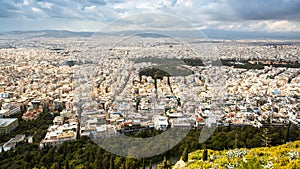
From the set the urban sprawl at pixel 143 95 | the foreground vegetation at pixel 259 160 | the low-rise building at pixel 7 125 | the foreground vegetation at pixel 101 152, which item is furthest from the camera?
the low-rise building at pixel 7 125

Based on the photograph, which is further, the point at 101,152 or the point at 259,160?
the point at 101,152

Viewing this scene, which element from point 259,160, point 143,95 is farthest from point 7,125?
point 259,160

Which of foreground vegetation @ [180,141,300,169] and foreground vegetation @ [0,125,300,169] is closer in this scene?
foreground vegetation @ [180,141,300,169]

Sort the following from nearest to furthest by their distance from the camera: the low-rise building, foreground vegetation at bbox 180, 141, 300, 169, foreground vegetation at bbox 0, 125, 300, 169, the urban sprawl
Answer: foreground vegetation at bbox 180, 141, 300, 169 → the urban sprawl → foreground vegetation at bbox 0, 125, 300, 169 → the low-rise building

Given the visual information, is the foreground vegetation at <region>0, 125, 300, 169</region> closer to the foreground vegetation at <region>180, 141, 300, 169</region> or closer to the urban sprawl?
the urban sprawl

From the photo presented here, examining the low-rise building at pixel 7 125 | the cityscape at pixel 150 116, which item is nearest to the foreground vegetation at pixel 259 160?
the cityscape at pixel 150 116

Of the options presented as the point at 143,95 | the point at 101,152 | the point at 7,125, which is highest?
the point at 143,95

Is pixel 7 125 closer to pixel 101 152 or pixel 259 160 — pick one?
A: pixel 101 152

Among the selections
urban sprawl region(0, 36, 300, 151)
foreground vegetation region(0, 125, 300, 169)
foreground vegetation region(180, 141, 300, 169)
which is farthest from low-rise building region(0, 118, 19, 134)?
foreground vegetation region(180, 141, 300, 169)

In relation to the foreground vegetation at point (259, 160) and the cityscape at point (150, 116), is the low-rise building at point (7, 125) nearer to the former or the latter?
the cityscape at point (150, 116)

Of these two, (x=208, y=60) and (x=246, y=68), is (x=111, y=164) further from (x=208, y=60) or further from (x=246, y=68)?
(x=246, y=68)

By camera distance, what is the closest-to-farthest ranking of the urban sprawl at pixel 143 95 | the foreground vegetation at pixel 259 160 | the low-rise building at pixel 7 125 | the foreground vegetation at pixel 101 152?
the foreground vegetation at pixel 259 160 < the urban sprawl at pixel 143 95 < the foreground vegetation at pixel 101 152 < the low-rise building at pixel 7 125

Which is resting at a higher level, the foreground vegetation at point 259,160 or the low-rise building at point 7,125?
the foreground vegetation at point 259,160
